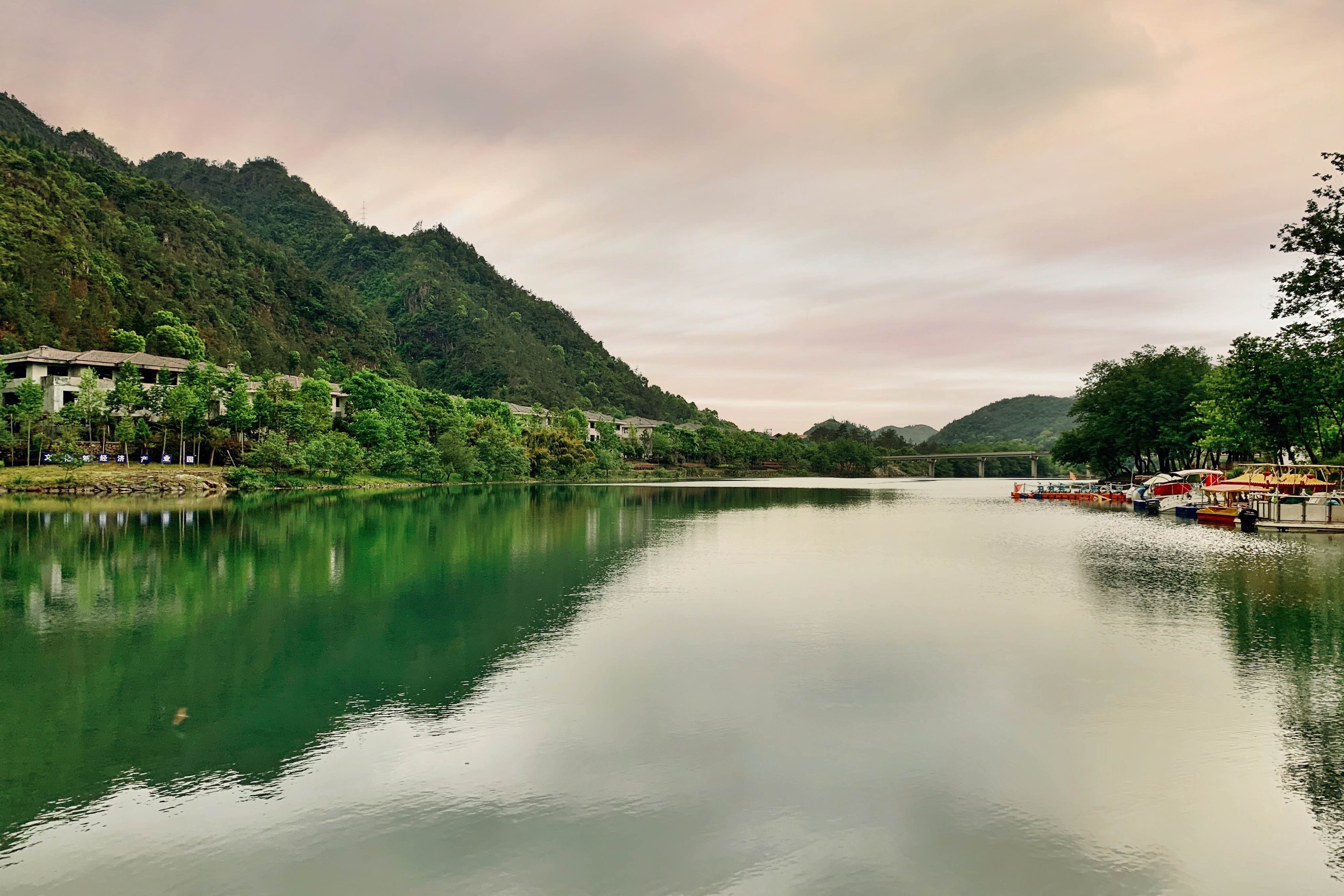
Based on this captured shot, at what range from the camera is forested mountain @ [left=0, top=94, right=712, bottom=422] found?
270ft

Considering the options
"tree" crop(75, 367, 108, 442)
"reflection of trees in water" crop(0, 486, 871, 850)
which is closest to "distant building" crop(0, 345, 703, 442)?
"tree" crop(75, 367, 108, 442)

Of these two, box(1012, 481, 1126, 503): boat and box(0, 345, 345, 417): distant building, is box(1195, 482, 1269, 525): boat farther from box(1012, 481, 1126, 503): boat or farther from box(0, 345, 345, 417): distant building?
box(0, 345, 345, 417): distant building

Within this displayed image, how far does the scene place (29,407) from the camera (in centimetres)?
5988

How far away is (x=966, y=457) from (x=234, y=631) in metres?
177

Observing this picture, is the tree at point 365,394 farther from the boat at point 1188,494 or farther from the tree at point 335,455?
the boat at point 1188,494

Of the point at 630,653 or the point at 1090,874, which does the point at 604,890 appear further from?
the point at 630,653

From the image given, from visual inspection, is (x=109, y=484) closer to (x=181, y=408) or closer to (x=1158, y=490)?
(x=181, y=408)

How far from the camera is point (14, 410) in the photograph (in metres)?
59.6

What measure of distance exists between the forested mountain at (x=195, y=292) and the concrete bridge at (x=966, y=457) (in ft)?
220

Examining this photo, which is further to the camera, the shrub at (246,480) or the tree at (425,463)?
the tree at (425,463)

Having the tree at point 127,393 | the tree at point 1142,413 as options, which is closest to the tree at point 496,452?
the tree at point 127,393

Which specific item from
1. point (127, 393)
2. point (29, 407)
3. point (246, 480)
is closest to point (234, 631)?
point (246, 480)

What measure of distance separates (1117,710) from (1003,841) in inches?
199

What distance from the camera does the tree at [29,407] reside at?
59.1 metres
